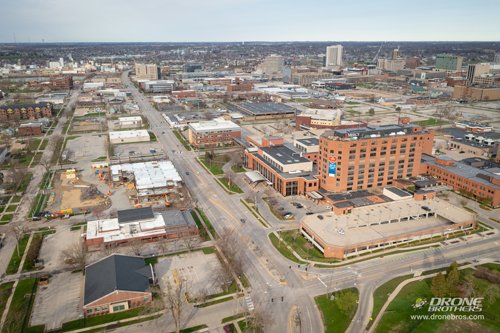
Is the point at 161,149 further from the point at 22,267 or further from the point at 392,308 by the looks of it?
the point at 392,308

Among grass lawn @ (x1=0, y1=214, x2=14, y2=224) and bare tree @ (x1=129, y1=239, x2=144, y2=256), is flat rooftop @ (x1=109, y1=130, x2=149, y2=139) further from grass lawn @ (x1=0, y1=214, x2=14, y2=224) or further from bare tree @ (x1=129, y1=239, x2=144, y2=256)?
bare tree @ (x1=129, y1=239, x2=144, y2=256)

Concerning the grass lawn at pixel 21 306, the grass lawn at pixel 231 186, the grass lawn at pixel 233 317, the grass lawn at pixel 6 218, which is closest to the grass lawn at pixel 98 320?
the grass lawn at pixel 21 306

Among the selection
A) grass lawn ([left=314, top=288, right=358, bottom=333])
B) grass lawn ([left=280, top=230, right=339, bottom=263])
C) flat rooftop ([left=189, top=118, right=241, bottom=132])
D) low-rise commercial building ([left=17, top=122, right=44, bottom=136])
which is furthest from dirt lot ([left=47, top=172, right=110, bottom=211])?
low-rise commercial building ([left=17, top=122, right=44, bottom=136])

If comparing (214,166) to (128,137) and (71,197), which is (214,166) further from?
(128,137)

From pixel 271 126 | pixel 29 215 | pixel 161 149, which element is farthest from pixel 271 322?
pixel 271 126

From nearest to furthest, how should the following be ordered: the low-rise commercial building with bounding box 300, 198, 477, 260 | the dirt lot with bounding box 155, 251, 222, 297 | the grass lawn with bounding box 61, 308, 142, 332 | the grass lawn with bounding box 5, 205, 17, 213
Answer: the grass lawn with bounding box 61, 308, 142, 332 → the dirt lot with bounding box 155, 251, 222, 297 → the low-rise commercial building with bounding box 300, 198, 477, 260 → the grass lawn with bounding box 5, 205, 17, 213
